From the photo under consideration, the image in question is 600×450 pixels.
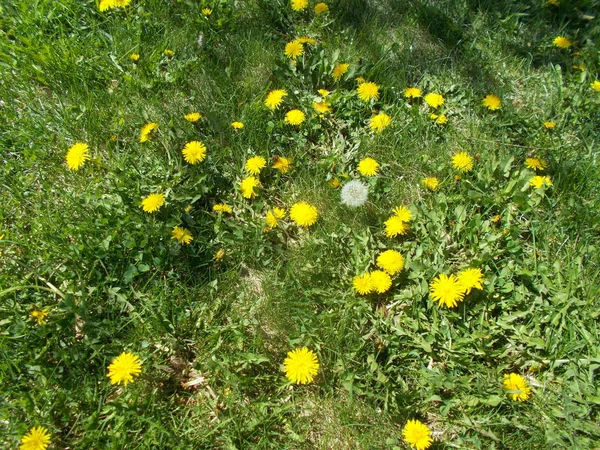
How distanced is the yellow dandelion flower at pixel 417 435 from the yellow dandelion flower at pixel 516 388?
35 centimetres

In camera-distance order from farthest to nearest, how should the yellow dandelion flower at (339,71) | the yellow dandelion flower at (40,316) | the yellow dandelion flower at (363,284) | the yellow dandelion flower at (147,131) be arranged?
1. the yellow dandelion flower at (339,71)
2. the yellow dandelion flower at (147,131)
3. the yellow dandelion flower at (363,284)
4. the yellow dandelion flower at (40,316)

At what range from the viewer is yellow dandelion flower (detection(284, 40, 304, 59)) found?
2826mm

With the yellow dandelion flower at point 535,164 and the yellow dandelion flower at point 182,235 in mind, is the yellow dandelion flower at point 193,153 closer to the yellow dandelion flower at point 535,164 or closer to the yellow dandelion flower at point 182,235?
the yellow dandelion flower at point 182,235

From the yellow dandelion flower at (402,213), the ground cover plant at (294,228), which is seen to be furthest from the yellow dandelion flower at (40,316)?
the yellow dandelion flower at (402,213)

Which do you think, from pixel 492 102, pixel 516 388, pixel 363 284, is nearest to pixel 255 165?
pixel 363 284

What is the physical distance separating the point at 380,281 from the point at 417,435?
0.62 m

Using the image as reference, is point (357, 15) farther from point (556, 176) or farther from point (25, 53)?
point (25, 53)

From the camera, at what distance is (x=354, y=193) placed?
2.36 m

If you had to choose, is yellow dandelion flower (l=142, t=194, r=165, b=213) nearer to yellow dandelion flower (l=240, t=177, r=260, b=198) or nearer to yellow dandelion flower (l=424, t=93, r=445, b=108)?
yellow dandelion flower (l=240, t=177, r=260, b=198)

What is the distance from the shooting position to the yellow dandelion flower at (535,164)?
8.09ft

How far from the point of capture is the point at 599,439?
1759 millimetres

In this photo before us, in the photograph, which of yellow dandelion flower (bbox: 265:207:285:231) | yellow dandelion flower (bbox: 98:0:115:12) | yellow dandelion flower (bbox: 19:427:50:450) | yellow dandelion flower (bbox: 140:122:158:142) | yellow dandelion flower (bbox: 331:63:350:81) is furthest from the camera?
yellow dandelion flower (bbox: 98:0:115:12)

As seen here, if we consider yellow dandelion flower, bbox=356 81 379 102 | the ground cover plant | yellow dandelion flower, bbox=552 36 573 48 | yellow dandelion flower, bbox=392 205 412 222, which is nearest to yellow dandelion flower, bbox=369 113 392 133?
the ground cover plant

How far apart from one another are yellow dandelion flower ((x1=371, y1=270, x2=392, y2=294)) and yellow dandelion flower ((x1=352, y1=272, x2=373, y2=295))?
0.06 ft
